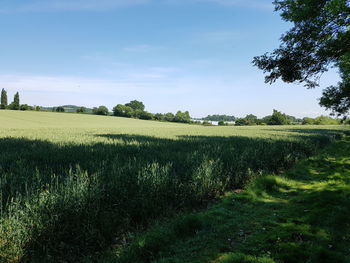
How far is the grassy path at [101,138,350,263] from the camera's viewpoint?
3.62m

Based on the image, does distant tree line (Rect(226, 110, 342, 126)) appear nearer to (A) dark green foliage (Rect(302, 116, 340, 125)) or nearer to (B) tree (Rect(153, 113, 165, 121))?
(A) dark green foliage (Rect(302, 116, 340, 125))

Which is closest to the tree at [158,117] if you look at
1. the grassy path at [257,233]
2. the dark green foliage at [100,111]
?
the dark green foliage at [100,111]

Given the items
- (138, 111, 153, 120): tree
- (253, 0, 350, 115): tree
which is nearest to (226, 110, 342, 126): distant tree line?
(138, 111, 153, 120): tree

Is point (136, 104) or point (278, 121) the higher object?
point (136, 104)

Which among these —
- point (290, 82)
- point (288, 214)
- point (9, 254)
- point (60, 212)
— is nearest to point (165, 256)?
point (60, 212)

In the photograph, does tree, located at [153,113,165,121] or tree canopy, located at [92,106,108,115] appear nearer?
tree canopy, located at [92,106,108,115]

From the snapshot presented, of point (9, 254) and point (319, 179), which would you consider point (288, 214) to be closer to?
point (319, 179)

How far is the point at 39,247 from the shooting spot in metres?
3.58

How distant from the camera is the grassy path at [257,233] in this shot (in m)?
3.62

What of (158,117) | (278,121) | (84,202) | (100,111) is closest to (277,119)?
(278,121)

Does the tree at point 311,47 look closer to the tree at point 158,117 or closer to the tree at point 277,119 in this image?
the tree at point 158,117

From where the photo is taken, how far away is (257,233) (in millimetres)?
4523

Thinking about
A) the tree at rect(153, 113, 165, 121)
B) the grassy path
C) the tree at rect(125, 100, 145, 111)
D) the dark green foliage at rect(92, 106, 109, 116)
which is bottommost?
the grassy path

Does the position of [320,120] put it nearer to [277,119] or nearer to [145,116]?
[277,119]
